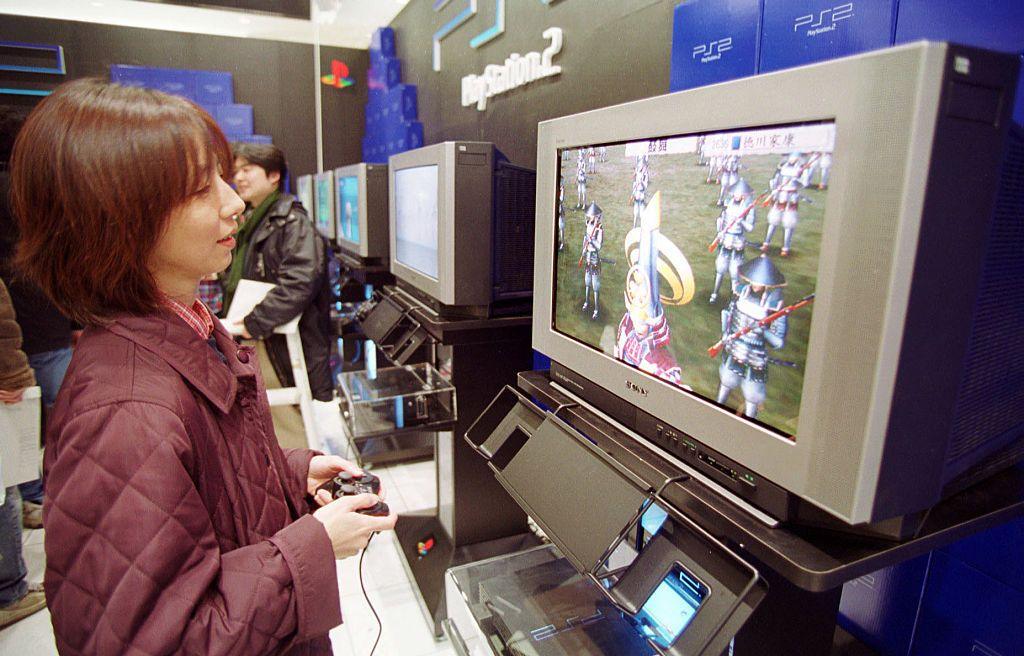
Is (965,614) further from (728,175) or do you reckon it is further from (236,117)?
(236,117)

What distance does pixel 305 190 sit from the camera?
5.75 metres

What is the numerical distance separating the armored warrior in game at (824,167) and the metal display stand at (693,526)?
0.46 metres

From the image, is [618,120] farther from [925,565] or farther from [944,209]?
[925,565]

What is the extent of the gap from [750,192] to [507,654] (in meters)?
1.08

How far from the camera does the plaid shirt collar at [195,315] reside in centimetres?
101

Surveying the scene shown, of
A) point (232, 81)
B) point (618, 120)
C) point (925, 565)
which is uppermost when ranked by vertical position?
point (232, 81)

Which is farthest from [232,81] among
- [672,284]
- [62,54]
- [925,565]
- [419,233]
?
[925,565]

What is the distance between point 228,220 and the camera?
1.04 metres

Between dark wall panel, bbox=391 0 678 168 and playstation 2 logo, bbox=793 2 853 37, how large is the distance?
0.62 meters

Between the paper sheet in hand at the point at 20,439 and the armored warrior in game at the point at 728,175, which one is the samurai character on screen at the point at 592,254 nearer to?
the armored warrior in game at the point at 728,175

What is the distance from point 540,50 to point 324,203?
2460mm

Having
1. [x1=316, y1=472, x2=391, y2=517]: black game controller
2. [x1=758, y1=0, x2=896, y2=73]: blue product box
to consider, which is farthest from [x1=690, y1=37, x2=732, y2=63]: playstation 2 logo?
[x1=316, y1=472, x2=391, y2=517]: black game controller

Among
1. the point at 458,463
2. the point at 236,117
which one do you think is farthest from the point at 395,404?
the point at 236,117

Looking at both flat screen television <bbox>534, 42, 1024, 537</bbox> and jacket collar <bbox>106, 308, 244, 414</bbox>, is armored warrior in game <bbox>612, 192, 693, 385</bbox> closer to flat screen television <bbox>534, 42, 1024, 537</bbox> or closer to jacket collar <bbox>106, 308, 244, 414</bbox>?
flat screen television <bbox>534, 42, 1024, 537</bbox>
